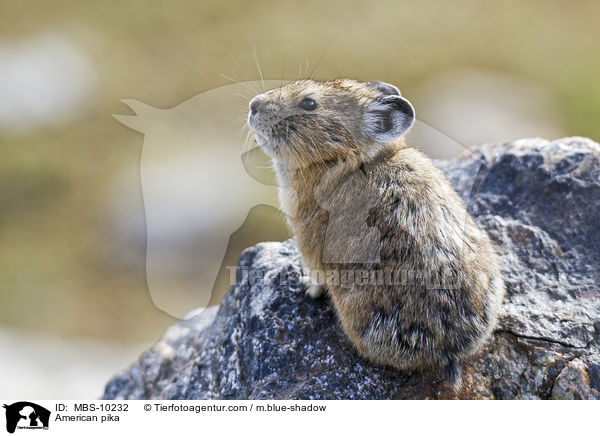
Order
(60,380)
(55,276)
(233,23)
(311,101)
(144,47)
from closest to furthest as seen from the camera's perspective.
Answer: (311,101) < (60,380) < (55,276) < (233,23) < (144,47)

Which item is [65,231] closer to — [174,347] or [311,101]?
[174,347]

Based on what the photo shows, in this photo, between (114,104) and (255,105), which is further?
(114,104)

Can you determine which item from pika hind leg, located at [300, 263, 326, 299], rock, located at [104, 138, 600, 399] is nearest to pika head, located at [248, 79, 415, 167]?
pika hind leg, located at [300, 263, 326, 299]

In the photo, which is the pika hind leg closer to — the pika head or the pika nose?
the pika head

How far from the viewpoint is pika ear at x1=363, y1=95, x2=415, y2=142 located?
4.39 metres

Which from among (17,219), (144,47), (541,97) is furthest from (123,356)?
(541,97)

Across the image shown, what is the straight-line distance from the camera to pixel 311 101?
15.3 feet

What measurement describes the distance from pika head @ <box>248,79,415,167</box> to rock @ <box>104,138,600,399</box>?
3.64 feet

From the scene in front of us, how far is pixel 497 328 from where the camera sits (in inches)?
177

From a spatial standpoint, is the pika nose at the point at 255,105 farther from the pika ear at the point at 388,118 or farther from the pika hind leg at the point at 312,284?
the pika hind leg at the point at 312,284

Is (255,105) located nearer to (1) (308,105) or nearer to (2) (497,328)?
(1) (308,105)

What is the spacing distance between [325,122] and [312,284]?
1.31 m

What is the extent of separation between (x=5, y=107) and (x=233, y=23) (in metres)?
4.65

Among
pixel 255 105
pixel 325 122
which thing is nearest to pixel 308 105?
pixel 325 122
